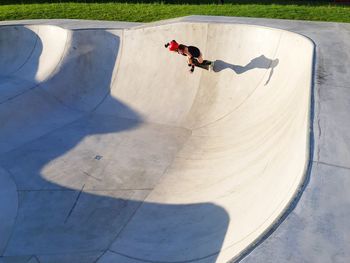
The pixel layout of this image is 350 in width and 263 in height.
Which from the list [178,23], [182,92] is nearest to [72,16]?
[178,23]

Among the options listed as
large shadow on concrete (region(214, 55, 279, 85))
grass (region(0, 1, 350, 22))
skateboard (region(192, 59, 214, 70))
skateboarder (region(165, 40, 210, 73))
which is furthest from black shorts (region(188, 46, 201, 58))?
grass (region(0, 1, 350, 22))

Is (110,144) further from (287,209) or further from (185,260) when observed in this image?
(287,209)

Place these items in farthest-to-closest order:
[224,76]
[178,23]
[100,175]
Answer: [178,23] < [224,76] < [100,175]

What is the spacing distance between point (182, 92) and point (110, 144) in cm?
279

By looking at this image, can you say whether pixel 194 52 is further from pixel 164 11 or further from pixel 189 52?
pixel 164 11

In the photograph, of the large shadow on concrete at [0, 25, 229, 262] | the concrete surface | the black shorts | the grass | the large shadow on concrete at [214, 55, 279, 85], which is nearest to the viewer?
the concrete surface

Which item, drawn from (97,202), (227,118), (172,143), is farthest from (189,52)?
(97,202)

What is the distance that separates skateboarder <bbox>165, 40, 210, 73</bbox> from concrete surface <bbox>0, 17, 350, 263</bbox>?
2.03 feet

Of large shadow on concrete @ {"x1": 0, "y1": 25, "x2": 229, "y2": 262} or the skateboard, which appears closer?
large shadow on concrete @ {"x1": 0, "y1": 25, "x2": 229, "y2": 262}

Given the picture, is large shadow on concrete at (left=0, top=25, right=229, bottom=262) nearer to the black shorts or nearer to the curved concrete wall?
the curved concrete wall

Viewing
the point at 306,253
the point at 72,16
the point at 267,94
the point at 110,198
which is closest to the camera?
the point at 306,253

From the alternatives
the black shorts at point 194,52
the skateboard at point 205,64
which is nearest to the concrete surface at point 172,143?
the skateboard at point 205,64

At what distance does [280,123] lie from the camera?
762cm

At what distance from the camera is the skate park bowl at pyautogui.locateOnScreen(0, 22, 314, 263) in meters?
5.87
